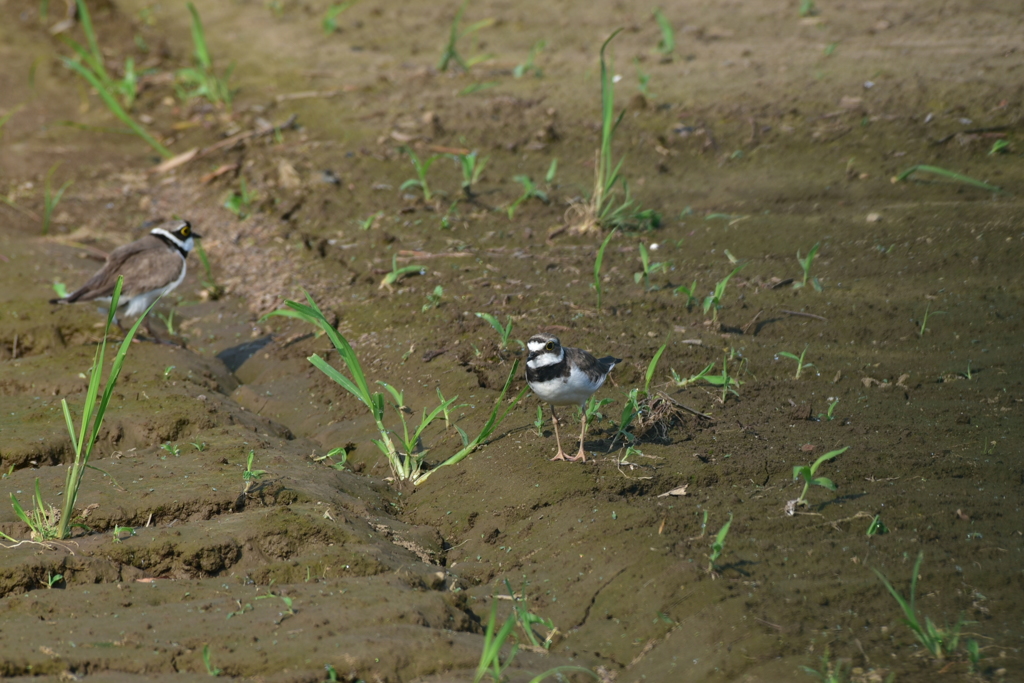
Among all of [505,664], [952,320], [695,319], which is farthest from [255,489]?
[952,320]

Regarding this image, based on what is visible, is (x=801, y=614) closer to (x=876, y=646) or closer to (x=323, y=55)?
(x=876, y=646)

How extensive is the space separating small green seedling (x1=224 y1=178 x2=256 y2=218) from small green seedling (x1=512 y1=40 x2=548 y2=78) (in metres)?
2.95

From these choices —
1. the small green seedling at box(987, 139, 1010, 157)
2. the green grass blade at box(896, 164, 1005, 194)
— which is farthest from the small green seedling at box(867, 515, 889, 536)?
the small green seedling at box(987, 139, 1010, 157)

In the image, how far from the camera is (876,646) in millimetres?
2951

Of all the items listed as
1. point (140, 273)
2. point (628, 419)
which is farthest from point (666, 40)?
point (628, 419)

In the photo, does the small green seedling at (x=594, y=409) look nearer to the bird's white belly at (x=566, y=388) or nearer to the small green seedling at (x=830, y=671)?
the bird's white belly at (x=566, y=388)

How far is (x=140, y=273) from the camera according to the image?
6.49 metres

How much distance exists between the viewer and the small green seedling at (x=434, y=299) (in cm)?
591

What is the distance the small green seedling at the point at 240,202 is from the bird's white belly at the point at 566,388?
179 inches

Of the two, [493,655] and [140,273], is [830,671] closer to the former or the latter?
[493,655]

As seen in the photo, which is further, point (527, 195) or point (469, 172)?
point (469, 172)

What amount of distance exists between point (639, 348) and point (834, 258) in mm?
1765

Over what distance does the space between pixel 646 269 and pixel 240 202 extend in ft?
12.7

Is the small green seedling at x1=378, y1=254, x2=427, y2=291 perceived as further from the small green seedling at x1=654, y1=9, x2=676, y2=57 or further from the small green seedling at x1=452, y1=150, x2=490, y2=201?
the small green seedling at x1=654, y1=9, x2=676, y2=57
